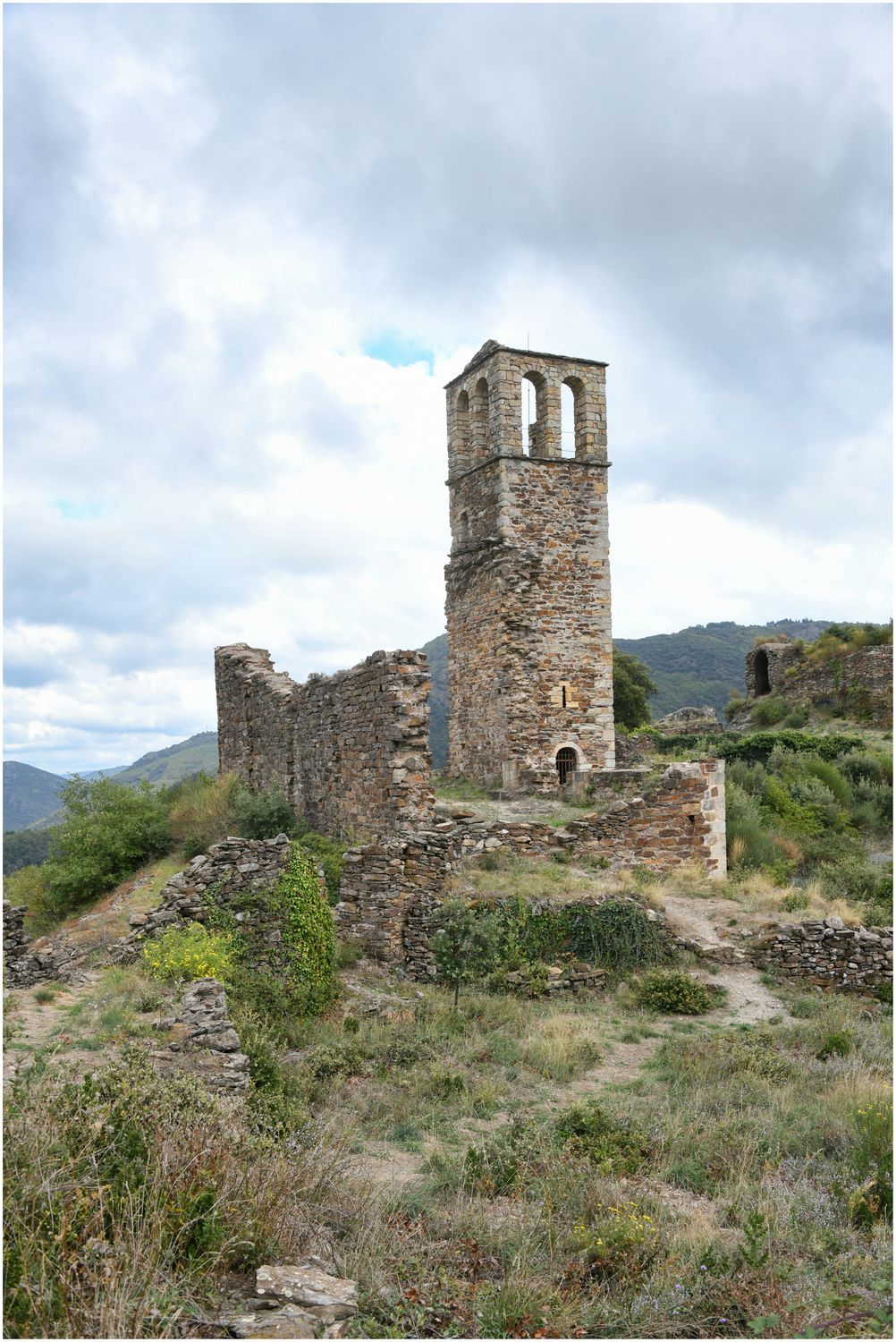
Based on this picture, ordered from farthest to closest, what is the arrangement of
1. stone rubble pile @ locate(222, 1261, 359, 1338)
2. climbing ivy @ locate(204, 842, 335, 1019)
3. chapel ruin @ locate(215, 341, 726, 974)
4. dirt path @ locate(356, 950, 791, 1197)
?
chapel ruin @ locate(215, 341, 726, 974)
climbing ivy @ locate(204, 842, 335, 1019)
dirt path @ locate(356, 950, 791, 1197)
stone rubble pile @ locate(222, 1261, 359, 1338)

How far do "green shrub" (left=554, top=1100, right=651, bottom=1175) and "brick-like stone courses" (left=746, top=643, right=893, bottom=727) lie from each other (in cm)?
2171

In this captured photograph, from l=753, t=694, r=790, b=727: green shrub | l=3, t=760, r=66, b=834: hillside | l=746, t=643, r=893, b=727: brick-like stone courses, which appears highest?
l=746, t=643, r=893, b=727: brick-like stone courses

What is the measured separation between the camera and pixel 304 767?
1648 cm

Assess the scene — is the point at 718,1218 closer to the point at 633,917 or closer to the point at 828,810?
the point at 633,917

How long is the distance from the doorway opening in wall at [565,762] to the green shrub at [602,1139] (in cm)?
1259

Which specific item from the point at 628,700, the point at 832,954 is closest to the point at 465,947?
the point at 832,954

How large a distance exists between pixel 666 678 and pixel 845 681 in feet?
116

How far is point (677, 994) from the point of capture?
10570mm

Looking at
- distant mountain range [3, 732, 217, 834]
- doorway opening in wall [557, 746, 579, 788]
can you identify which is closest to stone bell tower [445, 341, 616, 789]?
doorway opening in wall [557, 746, 579, 788]

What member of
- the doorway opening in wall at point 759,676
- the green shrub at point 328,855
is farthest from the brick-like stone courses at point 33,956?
the doorway opening in wall at point 759,676

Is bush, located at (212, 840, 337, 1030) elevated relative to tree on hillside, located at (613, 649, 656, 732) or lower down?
lower down

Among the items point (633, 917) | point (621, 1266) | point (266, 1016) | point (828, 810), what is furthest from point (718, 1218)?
point (828, 810)

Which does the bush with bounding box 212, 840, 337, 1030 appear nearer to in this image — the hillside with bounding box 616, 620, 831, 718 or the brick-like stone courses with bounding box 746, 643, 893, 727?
the brick-like stone courses with bounding box 746, 643, 893, 727

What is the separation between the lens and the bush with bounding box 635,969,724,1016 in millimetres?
10461
